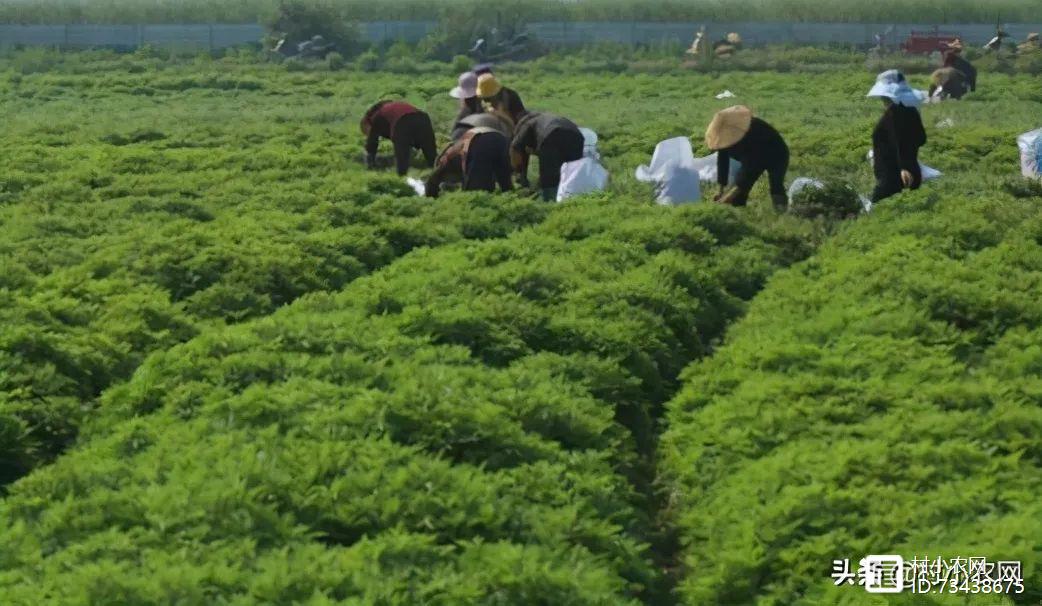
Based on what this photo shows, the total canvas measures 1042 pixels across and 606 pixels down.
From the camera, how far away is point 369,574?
5.33m

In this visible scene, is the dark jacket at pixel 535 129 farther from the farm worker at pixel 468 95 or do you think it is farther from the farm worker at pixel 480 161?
the farm worker at pixel 468 95

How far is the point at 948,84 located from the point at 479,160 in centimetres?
1548

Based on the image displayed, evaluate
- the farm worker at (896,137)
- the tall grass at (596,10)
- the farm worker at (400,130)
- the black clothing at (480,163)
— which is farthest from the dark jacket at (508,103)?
the tall grass at (596,10)

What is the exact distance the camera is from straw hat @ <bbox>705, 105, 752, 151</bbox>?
44.0 ft

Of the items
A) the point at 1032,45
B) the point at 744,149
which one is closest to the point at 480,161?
the point at 744,149

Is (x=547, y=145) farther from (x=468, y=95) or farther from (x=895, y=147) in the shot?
(x=895, y=147)

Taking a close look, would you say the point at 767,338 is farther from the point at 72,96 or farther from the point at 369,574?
the point at 72,96

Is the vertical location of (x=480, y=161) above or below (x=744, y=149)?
below

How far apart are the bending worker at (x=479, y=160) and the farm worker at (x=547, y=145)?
179 mm

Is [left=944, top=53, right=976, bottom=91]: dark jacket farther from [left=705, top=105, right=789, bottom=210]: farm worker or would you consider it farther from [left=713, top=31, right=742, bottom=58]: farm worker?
[left=705, top=105, right=789, bottom=210]: farm worker

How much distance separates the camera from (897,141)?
520 inches

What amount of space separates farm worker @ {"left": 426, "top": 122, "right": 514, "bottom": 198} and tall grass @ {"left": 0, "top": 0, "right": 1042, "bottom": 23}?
42.6m

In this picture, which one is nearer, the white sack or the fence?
the white sack

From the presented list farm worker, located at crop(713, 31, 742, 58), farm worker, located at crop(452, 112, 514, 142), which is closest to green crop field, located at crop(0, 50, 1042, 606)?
farm worker, located at crop(452, 112, 514, 142)
